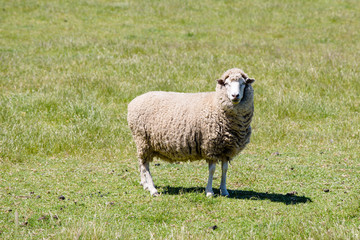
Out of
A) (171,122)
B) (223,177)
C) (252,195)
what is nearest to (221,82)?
(171,122)

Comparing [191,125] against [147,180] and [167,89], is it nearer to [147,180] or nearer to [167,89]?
[147,180]

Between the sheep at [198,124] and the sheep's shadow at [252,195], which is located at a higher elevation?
the sheep at [198,124]

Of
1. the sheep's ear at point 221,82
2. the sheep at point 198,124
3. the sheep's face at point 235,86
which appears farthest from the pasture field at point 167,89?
the sheep's ear at point 221,82

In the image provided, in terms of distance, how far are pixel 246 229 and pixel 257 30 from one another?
17.3m

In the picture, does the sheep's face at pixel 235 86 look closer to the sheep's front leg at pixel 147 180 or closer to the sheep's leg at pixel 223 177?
the sheep's leg at pixel 223 177

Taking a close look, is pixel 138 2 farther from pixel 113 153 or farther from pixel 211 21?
pixel 113 153

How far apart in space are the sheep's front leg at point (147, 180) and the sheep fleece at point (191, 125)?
13 centimetres

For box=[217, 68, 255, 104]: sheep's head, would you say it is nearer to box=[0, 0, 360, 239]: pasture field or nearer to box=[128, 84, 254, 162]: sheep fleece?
box=[128, 84, 254, 162]: sheep fleece

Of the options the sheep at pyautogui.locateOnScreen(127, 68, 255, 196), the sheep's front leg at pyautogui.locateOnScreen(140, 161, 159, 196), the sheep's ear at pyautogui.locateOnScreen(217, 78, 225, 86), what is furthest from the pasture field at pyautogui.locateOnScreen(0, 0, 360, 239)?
the sheep's ear at pyautogui.locateOnScreen(217, 78, 225, 86)

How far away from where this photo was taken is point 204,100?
23.7 ft

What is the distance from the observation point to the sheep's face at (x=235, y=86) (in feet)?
21.1

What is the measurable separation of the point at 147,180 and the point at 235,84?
2096 mm

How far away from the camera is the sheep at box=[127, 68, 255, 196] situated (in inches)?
264

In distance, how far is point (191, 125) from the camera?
6977 mm
